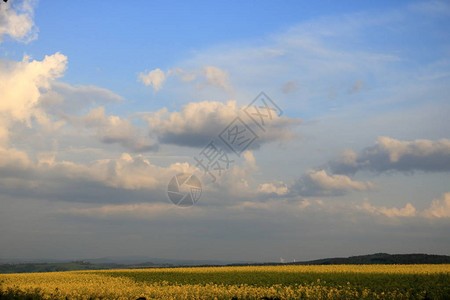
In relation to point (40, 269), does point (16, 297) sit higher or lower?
higher


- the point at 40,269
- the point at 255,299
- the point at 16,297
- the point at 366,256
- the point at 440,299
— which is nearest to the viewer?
the point at 16,297

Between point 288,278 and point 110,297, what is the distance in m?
24.8

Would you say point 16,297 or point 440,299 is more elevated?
point 16,297

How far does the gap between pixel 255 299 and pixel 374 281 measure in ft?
73.3

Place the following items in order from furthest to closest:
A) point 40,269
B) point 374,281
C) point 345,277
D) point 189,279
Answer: point 40,269
point 189,279
point 345,277
point 374,281

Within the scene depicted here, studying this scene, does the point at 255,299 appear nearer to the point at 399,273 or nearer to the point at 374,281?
the point at 374,281

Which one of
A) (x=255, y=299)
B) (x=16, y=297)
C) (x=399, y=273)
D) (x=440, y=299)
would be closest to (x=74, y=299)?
(x=16, y=297)

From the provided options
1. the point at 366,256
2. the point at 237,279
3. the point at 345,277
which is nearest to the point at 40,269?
the point at 366,256

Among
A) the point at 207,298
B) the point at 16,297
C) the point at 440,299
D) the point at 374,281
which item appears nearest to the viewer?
the point at 16,297

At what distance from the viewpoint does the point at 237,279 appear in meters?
46.5

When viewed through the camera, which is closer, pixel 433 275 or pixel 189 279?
pixel 433 275

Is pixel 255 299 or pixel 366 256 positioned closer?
pixel 255 299

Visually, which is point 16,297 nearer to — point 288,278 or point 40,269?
point 288,278

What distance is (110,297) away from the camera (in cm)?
2542
